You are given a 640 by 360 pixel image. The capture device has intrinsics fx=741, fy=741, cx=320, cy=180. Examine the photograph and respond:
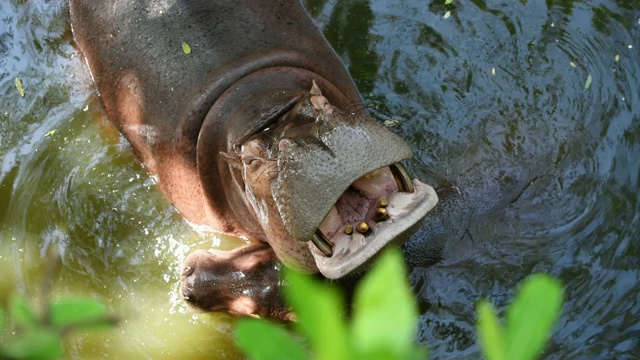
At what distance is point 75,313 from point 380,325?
0.30 m

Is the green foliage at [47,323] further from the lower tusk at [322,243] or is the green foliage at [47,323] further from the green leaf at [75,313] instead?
the lower tusk at [322,243]

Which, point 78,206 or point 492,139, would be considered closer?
point 492,139

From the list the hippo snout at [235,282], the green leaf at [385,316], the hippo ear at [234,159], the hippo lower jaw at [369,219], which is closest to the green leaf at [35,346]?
the green leaf at [385,316]

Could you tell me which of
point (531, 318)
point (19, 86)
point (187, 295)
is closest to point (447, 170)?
point (187, 295)

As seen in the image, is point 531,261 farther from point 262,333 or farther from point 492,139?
point 262,333

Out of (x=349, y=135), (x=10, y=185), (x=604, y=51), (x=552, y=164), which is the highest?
(x=349, y=135)

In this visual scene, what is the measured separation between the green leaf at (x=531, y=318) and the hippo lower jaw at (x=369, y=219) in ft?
9.08

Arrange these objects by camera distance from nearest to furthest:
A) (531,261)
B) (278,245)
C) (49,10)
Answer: (278,245) < (531,261) < (49,10)

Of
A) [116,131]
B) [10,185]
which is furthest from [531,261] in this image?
[10,185]

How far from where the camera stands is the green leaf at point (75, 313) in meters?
0.73

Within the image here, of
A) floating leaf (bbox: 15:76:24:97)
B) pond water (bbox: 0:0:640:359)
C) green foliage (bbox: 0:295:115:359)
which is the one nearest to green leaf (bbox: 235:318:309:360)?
green foliage (bbox: 0:295:115:359)

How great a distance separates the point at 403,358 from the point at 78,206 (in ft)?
17.4

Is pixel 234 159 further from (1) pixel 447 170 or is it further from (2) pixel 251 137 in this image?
(1) pixel 447 170

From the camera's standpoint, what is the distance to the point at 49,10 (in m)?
6.33
